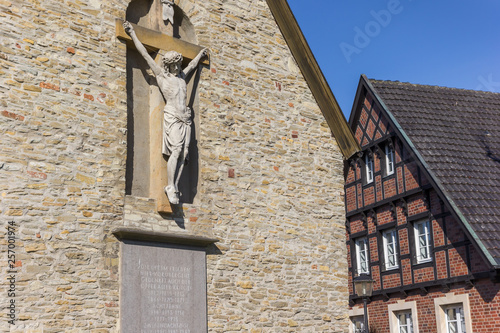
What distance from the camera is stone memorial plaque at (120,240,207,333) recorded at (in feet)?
26.2

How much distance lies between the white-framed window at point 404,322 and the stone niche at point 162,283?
948 cm

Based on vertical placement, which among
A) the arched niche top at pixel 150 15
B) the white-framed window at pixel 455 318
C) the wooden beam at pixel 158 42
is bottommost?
the white-framed window at pixel 455 318

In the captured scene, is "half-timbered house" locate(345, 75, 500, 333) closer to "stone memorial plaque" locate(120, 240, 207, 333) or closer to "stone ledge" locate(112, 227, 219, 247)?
"stone ledge" locate(112, 227, 219, 247)

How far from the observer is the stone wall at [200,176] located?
25.1 ft

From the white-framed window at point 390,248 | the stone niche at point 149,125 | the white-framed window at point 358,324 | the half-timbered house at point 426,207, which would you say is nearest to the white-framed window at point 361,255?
the half-timbered house at point 426,207

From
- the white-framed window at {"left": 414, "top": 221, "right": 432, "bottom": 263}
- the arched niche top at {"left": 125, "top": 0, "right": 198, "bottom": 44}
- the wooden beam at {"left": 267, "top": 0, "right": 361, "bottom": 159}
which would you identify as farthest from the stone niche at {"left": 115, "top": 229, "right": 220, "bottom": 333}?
the white-framed window at {"left": 414, "top": 221, "right": 432, "bottom": 263}

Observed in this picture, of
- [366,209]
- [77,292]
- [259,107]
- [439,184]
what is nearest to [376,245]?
[366,209]

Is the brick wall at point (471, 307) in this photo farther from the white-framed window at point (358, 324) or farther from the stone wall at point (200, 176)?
the stone wall at point (200, 176)

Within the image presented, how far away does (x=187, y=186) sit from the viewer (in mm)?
9125

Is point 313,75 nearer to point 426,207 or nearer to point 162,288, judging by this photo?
point 162,288

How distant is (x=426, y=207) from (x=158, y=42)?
9.38 metres

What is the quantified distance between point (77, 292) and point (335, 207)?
14.5ft

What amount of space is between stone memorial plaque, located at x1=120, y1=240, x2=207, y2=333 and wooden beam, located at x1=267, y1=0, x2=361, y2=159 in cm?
343

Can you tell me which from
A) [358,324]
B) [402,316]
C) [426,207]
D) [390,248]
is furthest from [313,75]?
[358,324]
